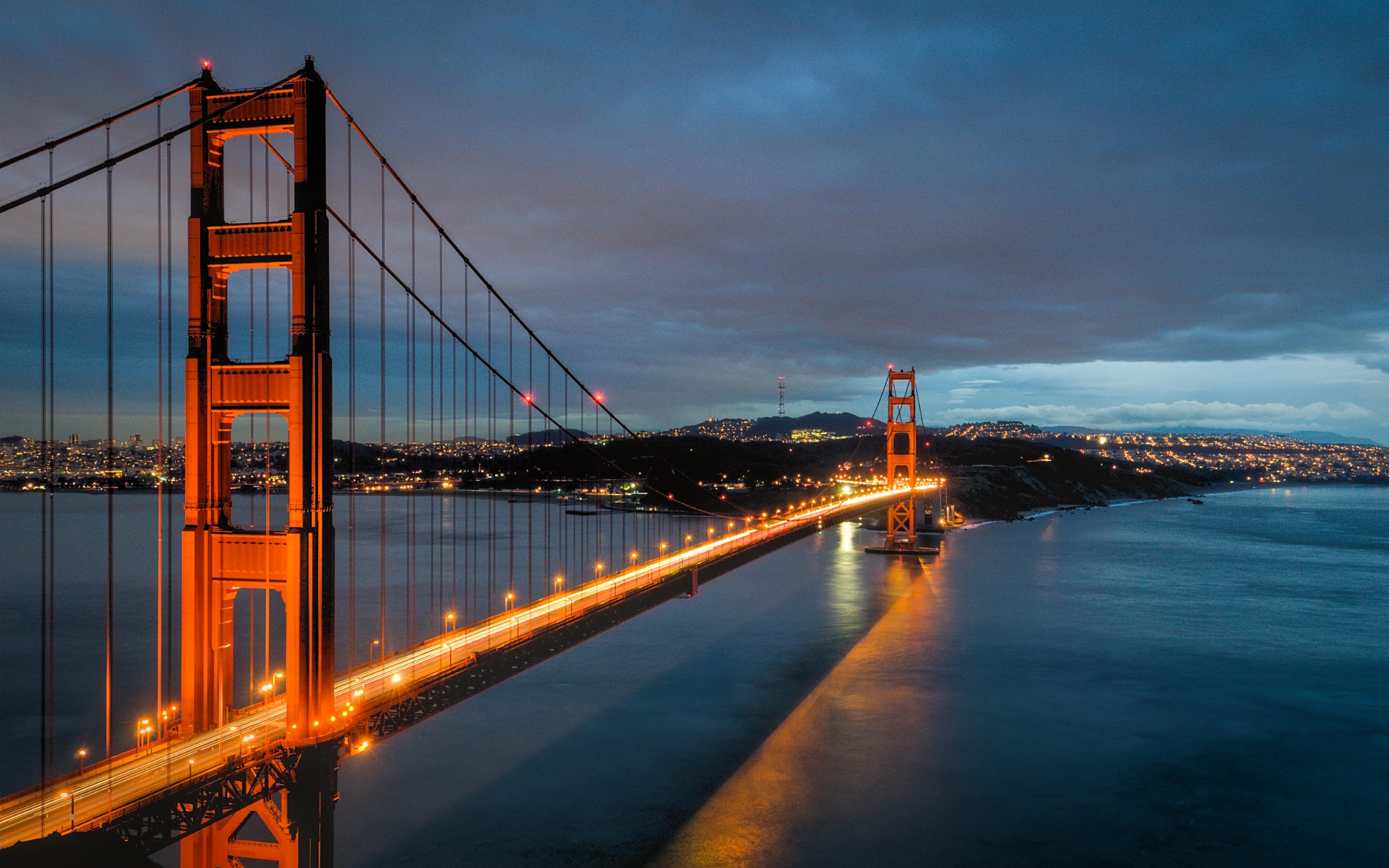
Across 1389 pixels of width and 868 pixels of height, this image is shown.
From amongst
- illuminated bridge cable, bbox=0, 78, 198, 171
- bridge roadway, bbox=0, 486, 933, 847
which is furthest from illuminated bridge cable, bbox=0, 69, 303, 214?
bridge roadway, bbox=0, 486, 933, 847

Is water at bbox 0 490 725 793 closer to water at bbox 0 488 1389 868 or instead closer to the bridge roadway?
the bridge roadway

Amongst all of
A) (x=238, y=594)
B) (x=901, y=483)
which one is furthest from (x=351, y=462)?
(x=901, y=483)

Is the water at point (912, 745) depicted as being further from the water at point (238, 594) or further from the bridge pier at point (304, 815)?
the bridge pier at point (304, 815)

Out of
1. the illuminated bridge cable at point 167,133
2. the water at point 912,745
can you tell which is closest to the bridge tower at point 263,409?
the illuminated bridge cable at point 167,133

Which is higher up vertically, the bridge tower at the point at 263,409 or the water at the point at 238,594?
the bridge tower at the point at 263,409

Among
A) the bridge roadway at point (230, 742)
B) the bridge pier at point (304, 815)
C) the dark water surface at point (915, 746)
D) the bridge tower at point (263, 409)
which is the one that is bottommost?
the dark water surface at point (915, 746)
